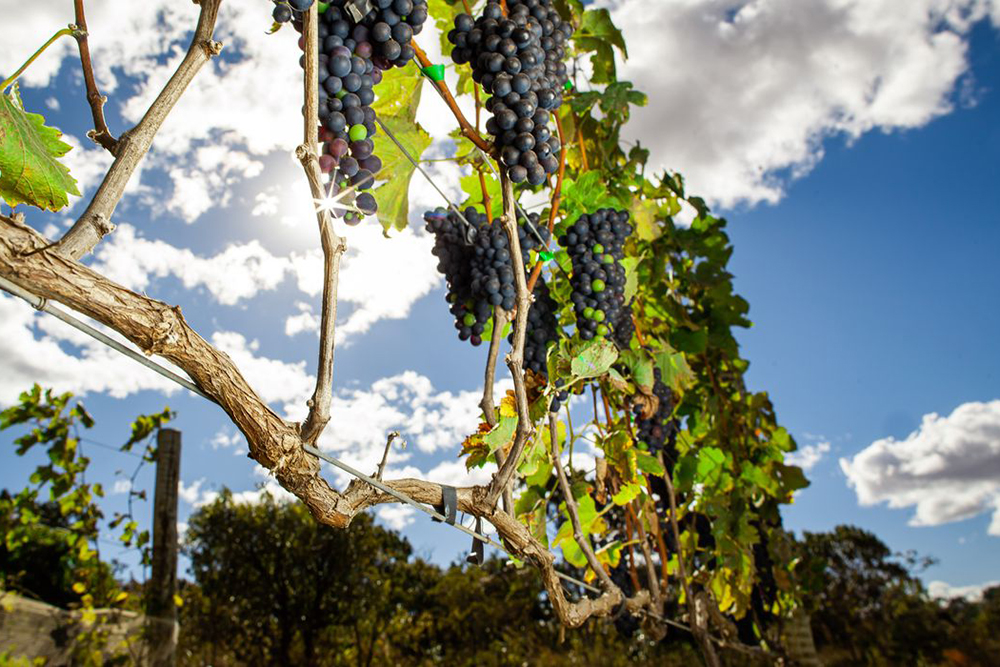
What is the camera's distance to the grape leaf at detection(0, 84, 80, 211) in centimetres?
72

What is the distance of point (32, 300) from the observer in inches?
21.8

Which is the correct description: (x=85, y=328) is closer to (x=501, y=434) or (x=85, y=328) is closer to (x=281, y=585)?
(x=501, y=434)

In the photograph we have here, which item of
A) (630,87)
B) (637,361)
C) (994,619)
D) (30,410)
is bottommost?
(994,619)

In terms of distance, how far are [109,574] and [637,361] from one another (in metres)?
3.77

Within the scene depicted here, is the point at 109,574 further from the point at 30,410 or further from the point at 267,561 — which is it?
the point at 267,561

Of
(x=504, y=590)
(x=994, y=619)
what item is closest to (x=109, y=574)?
(x=504, y=590)

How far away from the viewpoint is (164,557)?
351 centimetres

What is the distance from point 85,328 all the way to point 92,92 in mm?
262

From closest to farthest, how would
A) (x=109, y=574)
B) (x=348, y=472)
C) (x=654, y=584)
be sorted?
(x=348, y=472)
(x=654, y=584)
(x=109, y=574)

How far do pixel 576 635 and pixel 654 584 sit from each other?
776 cm

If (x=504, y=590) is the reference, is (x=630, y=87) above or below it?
above

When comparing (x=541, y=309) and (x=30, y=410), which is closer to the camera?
(x=541, y=309)

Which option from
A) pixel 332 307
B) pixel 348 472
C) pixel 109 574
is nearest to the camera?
pixel 332 307

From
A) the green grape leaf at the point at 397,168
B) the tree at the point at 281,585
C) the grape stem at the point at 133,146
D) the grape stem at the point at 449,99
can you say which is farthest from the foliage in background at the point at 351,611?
the grape stem at the point at 133,146
